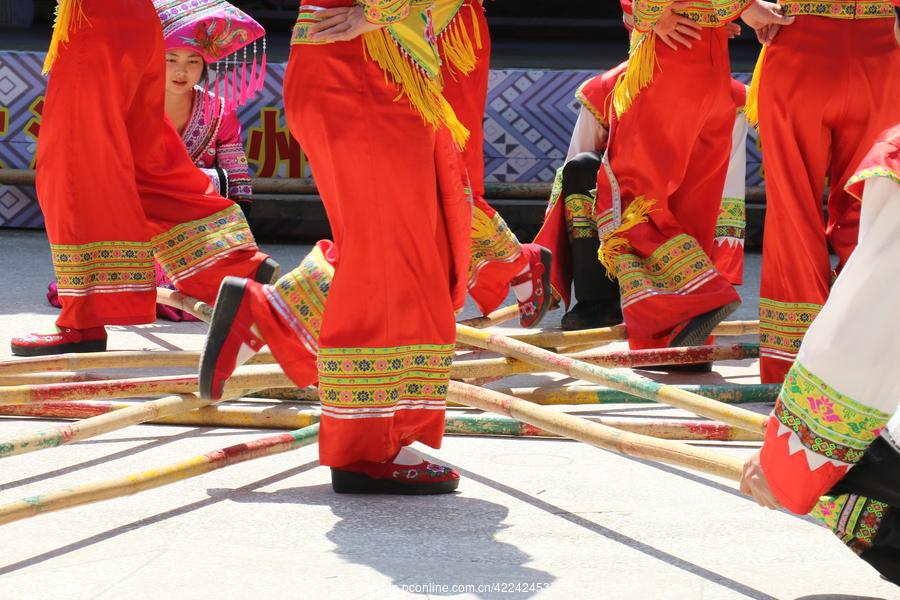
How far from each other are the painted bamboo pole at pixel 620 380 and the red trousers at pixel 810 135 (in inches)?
24.9

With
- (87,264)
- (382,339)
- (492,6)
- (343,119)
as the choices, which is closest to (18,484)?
(382,339)

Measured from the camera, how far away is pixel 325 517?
2.59m

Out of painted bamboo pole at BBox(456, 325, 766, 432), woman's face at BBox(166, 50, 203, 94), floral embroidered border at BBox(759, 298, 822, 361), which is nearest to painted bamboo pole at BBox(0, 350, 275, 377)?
painted bamboo pole at BBox(456, 325, 766, 432)

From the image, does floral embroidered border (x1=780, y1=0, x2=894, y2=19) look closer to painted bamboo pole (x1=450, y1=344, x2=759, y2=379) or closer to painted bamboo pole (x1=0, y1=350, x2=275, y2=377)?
painted bamboo pole (x1=450, y1=344, x2=759, y2=379)

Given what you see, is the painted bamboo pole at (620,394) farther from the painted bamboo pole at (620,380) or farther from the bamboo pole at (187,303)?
the bamboo pole at (187,303)

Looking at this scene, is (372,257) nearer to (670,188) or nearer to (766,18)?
(766,18)

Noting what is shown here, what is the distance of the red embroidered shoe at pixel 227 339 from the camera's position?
2764mm

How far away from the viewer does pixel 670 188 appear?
413cm

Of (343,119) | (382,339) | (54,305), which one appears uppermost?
(343,119)

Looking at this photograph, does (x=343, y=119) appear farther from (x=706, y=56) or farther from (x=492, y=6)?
(x=492, y=6)

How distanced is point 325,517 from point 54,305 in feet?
8.90

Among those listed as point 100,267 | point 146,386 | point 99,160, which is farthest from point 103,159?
point 146,386

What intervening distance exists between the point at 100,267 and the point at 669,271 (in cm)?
149

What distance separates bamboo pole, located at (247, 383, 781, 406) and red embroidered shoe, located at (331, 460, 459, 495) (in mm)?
644
